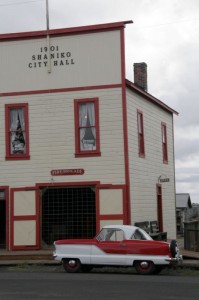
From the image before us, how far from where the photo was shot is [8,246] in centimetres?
2444

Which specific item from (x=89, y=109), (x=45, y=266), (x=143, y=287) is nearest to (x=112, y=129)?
(x=89, y=109)

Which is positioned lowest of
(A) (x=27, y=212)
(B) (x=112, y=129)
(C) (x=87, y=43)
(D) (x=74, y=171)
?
(A) (x=27, y=212)

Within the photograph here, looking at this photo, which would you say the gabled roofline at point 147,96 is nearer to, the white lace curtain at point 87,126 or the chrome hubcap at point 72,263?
the white lace curtain at point 87,126

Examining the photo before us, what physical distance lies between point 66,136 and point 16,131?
2188 mm

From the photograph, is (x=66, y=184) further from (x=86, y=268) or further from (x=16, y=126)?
(x=86, y=268)

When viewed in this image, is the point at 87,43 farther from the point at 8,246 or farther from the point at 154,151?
the point at 8,246

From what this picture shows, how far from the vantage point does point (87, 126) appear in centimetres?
2391

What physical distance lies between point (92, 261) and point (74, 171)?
643 cm

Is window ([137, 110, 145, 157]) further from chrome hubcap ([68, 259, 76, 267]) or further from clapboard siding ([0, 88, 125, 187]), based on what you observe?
chrome hubcap ([68, 259, 76, 267])

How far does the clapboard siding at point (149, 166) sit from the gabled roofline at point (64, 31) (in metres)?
2.77

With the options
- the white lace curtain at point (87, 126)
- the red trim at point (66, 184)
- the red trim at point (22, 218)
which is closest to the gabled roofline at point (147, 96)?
the white lace curtain at point (87, 126)

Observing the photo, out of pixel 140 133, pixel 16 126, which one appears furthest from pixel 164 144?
pixel 16 126

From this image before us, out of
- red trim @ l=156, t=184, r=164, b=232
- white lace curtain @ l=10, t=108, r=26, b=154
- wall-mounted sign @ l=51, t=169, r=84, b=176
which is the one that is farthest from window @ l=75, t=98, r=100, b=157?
red trim @ l=156, t=184, r=164, b=232

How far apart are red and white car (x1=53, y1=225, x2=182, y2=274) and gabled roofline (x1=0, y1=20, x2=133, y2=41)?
9004 millimetres
